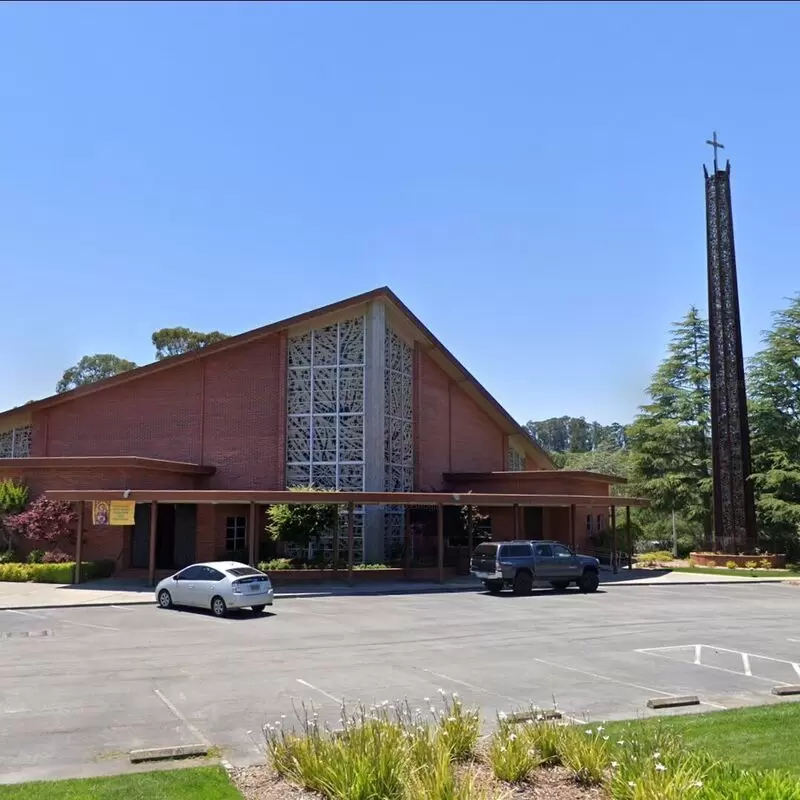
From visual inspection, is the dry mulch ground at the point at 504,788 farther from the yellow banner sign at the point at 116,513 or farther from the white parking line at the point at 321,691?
the yellow banner sign at the point at 116,513

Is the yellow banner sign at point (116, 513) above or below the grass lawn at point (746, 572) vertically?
above

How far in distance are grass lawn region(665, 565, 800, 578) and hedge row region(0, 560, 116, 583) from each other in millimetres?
25977

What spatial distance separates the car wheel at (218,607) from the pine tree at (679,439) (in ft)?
122

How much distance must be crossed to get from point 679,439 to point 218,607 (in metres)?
39.8

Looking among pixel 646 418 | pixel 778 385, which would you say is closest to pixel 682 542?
pixel 646 418

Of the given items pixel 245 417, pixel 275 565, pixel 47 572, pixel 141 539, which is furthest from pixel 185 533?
pixel 47 572

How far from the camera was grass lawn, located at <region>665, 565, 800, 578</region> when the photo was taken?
123 ft

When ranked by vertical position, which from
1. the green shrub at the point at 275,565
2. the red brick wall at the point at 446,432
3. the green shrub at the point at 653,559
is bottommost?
the green shrub at the point at 653,559

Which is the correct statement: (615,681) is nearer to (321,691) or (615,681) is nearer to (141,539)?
(321,691)

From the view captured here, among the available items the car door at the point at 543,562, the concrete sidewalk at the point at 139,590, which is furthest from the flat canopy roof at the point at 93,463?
the car door at the point at 543,562

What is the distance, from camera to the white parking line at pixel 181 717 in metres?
9.03

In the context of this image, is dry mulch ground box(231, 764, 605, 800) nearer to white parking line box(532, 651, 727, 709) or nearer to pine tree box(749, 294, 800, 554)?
white parking line box(532, 651, 727, 709)

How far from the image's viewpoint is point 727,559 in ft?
136

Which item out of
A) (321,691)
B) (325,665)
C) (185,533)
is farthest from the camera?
(185,533)
